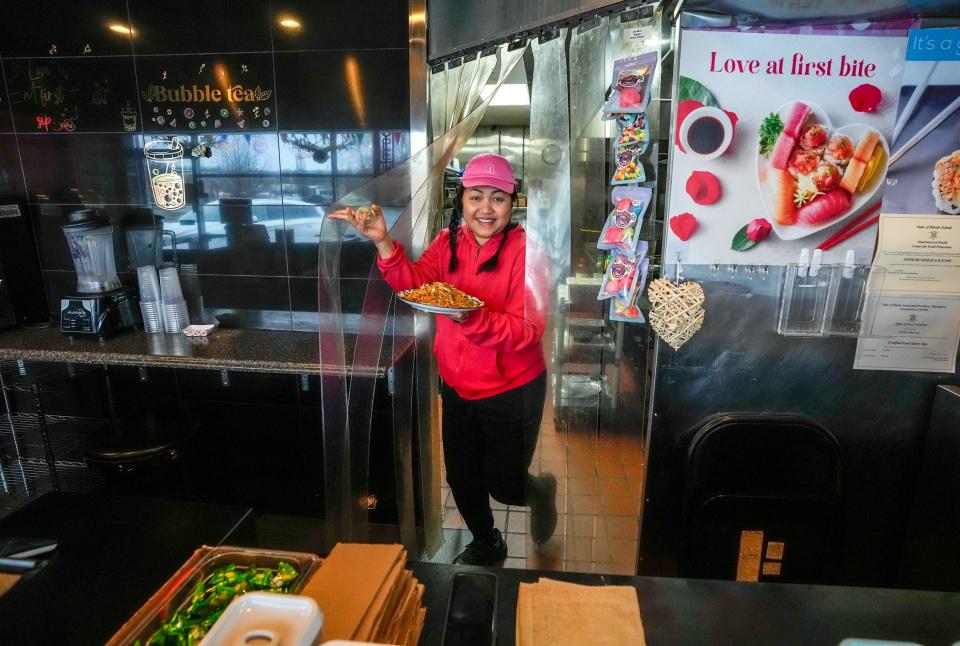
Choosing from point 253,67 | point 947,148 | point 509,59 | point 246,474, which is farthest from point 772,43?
point 246,474

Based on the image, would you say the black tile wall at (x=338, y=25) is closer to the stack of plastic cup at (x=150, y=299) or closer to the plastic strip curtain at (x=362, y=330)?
the plastic strip curtain at (x=362, y=330)

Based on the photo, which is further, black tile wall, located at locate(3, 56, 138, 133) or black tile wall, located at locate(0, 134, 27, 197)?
black tile wall, located at locate(0, 134, 27, 197)

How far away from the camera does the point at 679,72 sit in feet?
5.39

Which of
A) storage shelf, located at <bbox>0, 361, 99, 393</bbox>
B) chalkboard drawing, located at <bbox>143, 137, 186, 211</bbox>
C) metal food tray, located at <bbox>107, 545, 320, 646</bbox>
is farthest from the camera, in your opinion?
storage shelf, located at <bbox>0, 361, 99, 393</bbox>

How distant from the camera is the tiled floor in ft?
5.91

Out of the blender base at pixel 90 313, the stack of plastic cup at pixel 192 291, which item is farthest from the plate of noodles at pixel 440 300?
the blender base at pixel 90 313

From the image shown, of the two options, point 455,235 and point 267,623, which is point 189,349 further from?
point 267,623

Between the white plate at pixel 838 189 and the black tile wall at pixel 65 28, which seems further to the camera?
the black tile wall at pixel 65 28

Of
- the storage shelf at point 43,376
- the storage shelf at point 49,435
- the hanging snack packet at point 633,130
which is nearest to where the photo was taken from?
the hanging snack packet at point 633,130

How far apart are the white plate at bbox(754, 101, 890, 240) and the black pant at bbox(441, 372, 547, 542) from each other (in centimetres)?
92

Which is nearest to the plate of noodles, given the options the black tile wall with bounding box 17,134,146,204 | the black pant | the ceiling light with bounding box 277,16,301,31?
the black pant

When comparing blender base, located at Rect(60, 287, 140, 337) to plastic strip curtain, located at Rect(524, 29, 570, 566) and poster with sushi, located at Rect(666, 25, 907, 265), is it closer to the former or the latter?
plastic strip curtain, located at Rect(524, 29, 570, 566)

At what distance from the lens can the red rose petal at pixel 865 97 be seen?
1.66 m

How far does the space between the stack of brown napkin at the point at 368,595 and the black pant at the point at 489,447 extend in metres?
0.99
